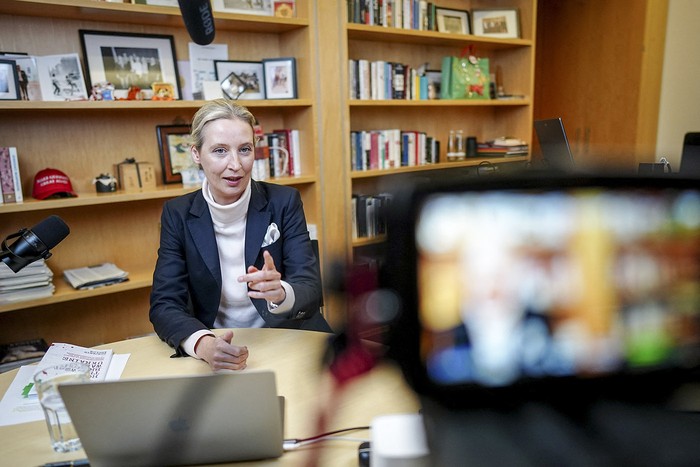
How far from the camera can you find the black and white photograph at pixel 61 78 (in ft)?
7.11

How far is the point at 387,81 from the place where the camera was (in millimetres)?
3031

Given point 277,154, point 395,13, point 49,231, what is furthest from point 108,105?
point 395,13

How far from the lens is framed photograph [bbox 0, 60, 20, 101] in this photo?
6.59 feet

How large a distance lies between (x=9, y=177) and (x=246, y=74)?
120cm

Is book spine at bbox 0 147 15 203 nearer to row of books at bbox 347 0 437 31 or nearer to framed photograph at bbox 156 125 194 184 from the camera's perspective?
framed photograph at bbox 156 125 194 184

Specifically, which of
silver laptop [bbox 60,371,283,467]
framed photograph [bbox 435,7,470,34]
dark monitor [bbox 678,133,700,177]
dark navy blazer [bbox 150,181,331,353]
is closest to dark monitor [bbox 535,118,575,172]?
dark monitor [bbox 678,133,700,177]

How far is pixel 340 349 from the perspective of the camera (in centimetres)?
51

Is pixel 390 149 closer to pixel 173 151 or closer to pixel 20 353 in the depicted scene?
pixel 173 151

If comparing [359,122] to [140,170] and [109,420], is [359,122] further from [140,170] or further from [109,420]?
[109,420]

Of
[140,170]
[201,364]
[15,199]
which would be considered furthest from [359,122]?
[201,364]

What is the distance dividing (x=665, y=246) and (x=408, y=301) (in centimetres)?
31

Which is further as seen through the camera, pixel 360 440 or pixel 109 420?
pixel 360 440

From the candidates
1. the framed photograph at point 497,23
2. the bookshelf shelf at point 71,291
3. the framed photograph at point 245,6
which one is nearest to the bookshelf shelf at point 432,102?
the framed photograph at point 497,23

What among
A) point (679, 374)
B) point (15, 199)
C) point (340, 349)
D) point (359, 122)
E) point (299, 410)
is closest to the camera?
point (340, 349)
